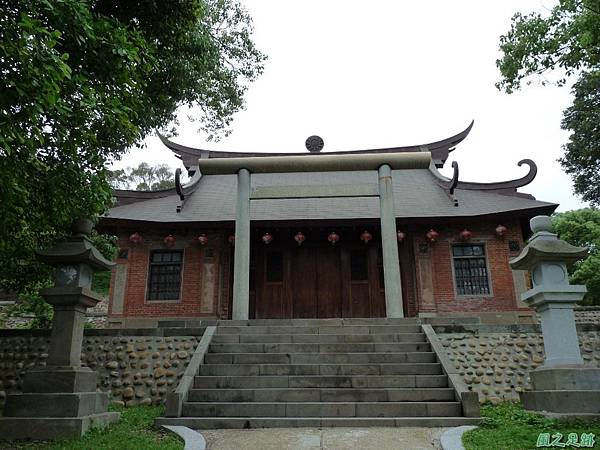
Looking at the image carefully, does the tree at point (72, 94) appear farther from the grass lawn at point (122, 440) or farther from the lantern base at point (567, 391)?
the lantern base at point (567, 391)

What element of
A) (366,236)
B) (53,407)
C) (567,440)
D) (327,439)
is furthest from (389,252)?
(53,407)

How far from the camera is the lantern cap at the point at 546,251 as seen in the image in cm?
621

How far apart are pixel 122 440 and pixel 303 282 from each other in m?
8.53

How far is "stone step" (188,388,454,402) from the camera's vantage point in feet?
20.2

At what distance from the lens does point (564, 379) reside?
223 inches

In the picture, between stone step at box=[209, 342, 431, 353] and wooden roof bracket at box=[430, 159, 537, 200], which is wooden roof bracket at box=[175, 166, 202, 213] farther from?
wooden roof bracket at box=[430, 159, 537, 200]

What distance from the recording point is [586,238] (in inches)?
800

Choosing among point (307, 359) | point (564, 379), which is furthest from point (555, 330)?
point (307, 359)

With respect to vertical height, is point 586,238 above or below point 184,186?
below

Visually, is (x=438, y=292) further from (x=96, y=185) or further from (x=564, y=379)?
(x=96, y=185)

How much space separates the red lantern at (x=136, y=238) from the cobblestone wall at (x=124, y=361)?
4678mm

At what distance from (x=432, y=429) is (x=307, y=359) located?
7.42 ft

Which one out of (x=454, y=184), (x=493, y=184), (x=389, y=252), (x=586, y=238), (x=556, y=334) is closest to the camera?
(x=556, y=334)

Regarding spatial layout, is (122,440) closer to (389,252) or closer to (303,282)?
(389,252)
